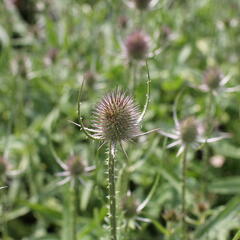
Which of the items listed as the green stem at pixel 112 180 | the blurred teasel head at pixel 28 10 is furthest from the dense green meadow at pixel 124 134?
the blurred teasel head at pixel 28 10

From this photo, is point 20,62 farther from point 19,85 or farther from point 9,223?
point 9,223

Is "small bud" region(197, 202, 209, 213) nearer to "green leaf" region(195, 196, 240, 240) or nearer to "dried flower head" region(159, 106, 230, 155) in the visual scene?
"green leaf" region(195, 196, 240, 240)

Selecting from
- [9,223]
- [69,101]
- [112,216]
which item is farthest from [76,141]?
[112,216]

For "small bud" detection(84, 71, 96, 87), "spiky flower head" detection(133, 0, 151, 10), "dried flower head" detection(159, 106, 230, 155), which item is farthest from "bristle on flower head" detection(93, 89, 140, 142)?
"spiky flower head" detection(133, 0, 151, 10)

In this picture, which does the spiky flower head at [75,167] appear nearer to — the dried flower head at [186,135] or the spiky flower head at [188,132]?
the dried flower head at [186,135]

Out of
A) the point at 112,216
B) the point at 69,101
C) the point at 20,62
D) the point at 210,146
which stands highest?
the point at 20,62

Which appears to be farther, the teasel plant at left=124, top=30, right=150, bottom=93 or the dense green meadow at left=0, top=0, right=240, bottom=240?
the teasel plant at left=124, top=30, right=150, bottom=93

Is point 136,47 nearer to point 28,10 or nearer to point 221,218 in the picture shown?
point 221,218

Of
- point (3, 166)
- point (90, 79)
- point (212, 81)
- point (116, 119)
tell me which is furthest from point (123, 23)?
point (116, 119)
